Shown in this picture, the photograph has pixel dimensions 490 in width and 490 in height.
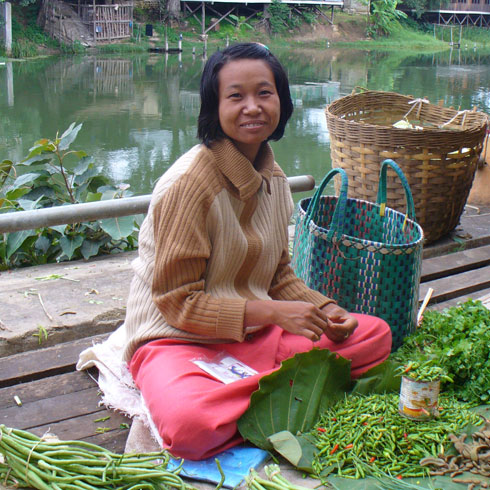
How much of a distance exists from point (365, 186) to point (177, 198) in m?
1.75

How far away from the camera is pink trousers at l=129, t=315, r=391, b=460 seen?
5.41 ft

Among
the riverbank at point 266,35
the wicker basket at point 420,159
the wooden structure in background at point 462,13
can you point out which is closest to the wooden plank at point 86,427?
the wicker basket at point 420,159

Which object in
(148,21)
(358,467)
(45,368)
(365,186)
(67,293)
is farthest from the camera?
(148,21)

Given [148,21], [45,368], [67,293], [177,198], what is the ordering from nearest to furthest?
[177,198] < [45,368] < [67,293] < [148,21]

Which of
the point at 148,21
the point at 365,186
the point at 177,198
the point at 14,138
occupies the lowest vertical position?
the point at 14,138

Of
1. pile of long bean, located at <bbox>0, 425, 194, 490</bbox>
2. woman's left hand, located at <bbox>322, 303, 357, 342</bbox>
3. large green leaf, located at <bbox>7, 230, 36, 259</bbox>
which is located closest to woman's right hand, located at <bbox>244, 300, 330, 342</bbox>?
woman's left hand, located at <bbox>322, 303, 357, 342</bbox>

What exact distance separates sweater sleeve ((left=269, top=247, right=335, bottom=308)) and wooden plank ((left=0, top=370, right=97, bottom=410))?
0.65 meters

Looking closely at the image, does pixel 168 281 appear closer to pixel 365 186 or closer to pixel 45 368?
pixel 45 368

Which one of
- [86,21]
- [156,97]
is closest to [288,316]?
[156,97]

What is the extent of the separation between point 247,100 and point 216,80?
102 mm

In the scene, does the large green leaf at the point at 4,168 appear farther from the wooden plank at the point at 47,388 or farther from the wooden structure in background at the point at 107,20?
the wooden structure in background at the point at 107,20

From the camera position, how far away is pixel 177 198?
1.77 metres

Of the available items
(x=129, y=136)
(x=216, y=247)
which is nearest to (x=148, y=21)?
(x=129, y=136)

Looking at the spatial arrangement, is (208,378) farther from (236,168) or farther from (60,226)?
(60,226)
